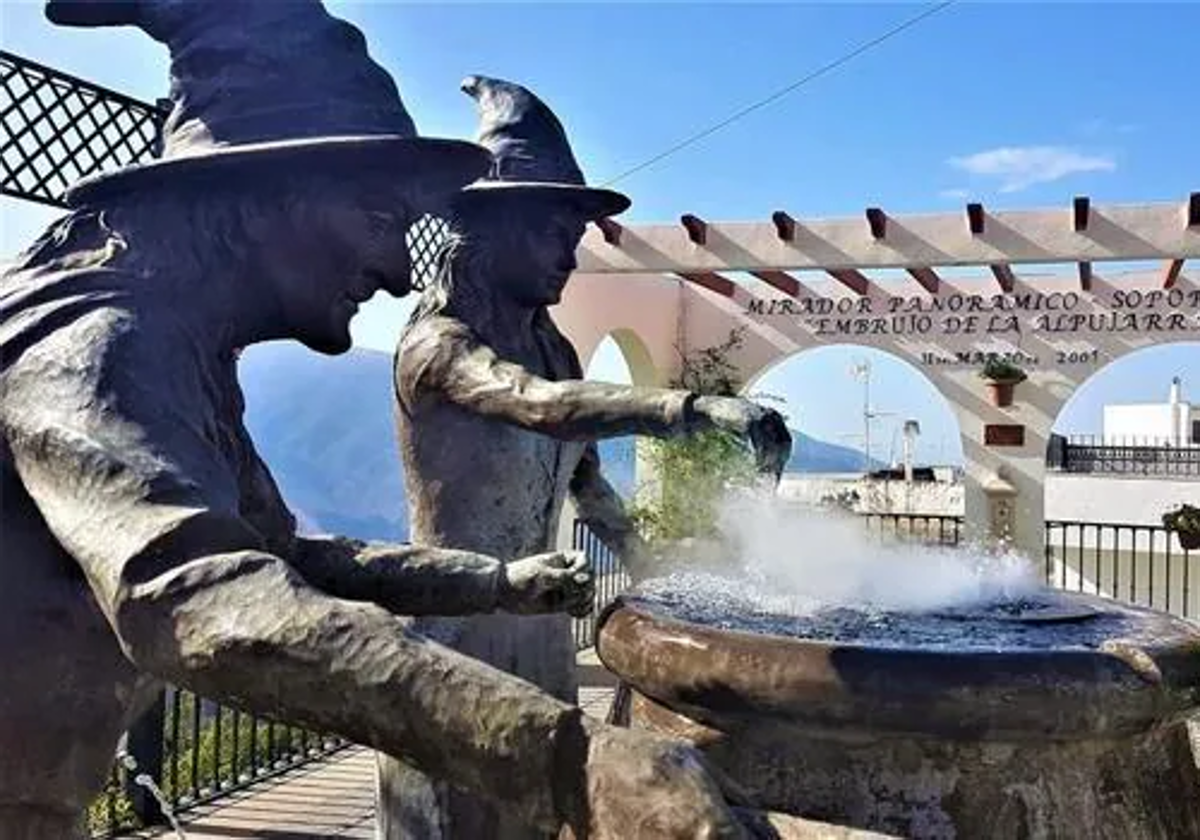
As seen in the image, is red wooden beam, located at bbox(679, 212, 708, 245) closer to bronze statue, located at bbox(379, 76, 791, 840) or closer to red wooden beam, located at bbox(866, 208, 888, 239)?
red wooden beam, located at bbox(866, 208, 888, 239)

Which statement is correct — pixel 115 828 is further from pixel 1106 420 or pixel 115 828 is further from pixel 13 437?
pixel 1106 420

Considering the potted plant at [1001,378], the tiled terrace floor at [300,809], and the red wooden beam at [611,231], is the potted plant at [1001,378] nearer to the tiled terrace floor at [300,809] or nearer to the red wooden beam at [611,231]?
the red wooden beam at [611,231]

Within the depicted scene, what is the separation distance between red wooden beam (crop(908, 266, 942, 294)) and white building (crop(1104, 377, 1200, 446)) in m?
18.1

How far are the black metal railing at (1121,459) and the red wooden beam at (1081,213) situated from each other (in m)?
13.3

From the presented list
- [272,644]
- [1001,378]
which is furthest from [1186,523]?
[272,644]

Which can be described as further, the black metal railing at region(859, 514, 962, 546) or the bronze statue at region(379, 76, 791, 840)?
the black metal railing at region(859, 514, 962, 546)

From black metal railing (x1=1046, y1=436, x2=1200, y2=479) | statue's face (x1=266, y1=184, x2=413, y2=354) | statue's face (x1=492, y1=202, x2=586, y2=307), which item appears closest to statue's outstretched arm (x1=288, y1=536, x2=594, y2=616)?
statue's face (x1=266, y1=184, x2=413, y2=354)

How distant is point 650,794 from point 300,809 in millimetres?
4292

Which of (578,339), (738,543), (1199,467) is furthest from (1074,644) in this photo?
(1199,467)

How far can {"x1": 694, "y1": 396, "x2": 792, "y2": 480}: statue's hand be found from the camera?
1872mm

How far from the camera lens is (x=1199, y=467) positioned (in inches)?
879

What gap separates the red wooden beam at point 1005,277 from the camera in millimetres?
12133

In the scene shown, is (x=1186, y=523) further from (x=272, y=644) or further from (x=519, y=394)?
(x=272, y=644)

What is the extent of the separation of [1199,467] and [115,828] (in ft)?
72.6
